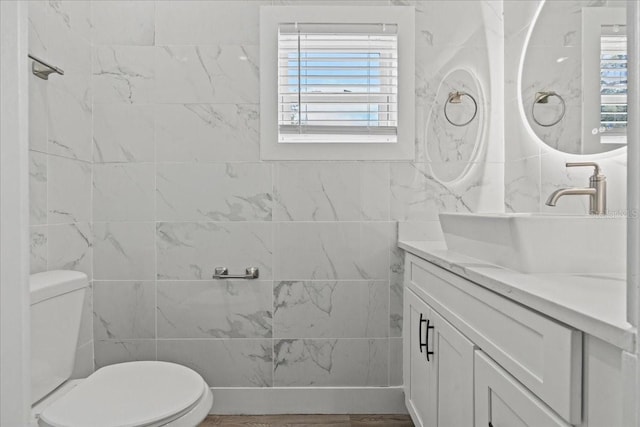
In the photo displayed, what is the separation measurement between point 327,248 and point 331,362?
564 mm

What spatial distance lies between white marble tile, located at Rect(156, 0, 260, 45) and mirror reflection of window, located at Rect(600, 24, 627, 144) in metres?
1.46

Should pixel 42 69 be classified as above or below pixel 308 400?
above

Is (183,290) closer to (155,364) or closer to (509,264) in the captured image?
(155,364)

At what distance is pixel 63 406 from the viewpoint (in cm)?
136

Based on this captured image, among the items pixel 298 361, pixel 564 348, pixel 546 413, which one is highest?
pixel 564 348

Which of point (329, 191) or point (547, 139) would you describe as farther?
point (329, 191)

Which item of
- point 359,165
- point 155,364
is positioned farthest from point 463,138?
point 155,364

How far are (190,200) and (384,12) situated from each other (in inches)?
51.3

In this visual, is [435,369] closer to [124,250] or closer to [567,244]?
[567,244]

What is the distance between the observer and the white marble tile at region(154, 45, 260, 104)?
213cm

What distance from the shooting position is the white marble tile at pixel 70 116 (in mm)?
1819

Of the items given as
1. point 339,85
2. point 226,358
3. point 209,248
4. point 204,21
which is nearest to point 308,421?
point 226,358

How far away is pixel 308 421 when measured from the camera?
212 cm

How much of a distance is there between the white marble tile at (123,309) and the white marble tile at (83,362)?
7 cm
